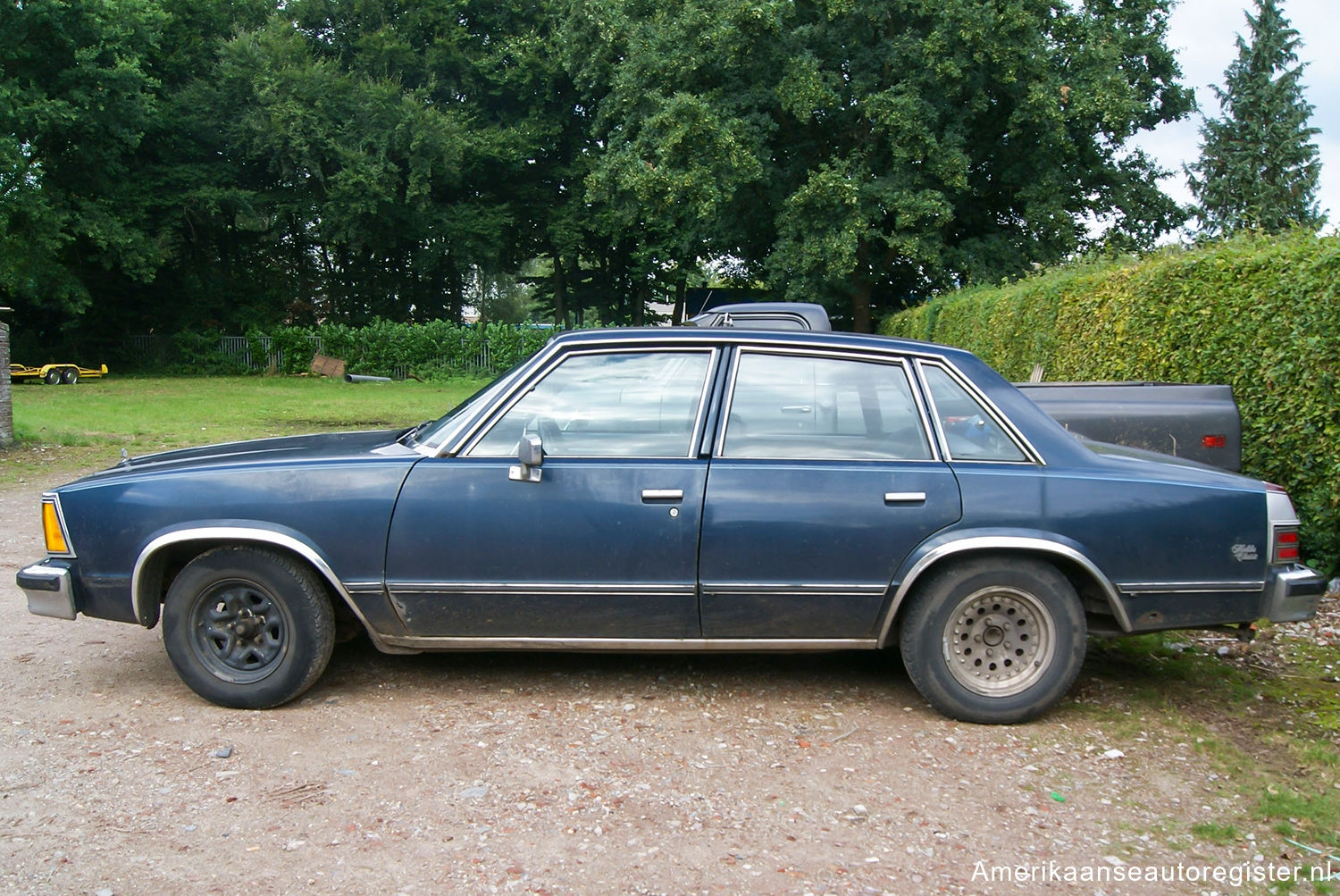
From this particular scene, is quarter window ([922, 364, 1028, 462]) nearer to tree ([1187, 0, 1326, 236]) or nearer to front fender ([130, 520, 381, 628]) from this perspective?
front fender ([130, 520, 381, 628])

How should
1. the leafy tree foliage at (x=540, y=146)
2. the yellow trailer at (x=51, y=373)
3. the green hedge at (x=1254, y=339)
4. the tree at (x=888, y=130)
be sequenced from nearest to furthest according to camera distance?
the green hedge at (x=1254, y=339), the tree at (x=888, y=130), the leafy tree foliage at (x=540, y=146), the yellow trailer at (x=51, y=373)

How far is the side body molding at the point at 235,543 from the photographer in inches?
175

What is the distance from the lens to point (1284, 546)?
14.5 ft

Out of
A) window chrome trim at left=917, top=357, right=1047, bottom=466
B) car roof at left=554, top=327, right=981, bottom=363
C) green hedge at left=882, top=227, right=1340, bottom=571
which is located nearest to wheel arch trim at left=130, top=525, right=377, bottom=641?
car roof at left=554, top=327, right=981, bottom=363

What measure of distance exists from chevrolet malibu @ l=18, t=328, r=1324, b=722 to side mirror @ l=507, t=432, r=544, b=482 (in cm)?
2

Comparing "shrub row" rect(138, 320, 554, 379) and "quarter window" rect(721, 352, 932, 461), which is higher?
"shrub row" rect(138, 320, 554, 379)

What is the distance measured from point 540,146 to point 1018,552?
40898 mm

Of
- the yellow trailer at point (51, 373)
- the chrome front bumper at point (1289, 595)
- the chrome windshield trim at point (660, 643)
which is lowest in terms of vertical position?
the chrome windshield trim at point (660, 643)

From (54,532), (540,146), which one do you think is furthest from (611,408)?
(540,146)

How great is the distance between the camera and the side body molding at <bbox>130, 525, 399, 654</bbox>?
4.45 m

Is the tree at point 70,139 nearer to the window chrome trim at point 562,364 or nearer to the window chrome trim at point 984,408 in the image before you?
the window chrome trim at point 562,364

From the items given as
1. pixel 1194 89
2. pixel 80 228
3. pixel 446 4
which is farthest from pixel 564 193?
pixel 1194 89

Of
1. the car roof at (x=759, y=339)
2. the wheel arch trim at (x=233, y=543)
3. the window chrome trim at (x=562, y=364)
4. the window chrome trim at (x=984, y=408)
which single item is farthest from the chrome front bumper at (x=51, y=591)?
the window chrome trim at (x=984, y=408)

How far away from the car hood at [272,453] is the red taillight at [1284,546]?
12.0 feet
